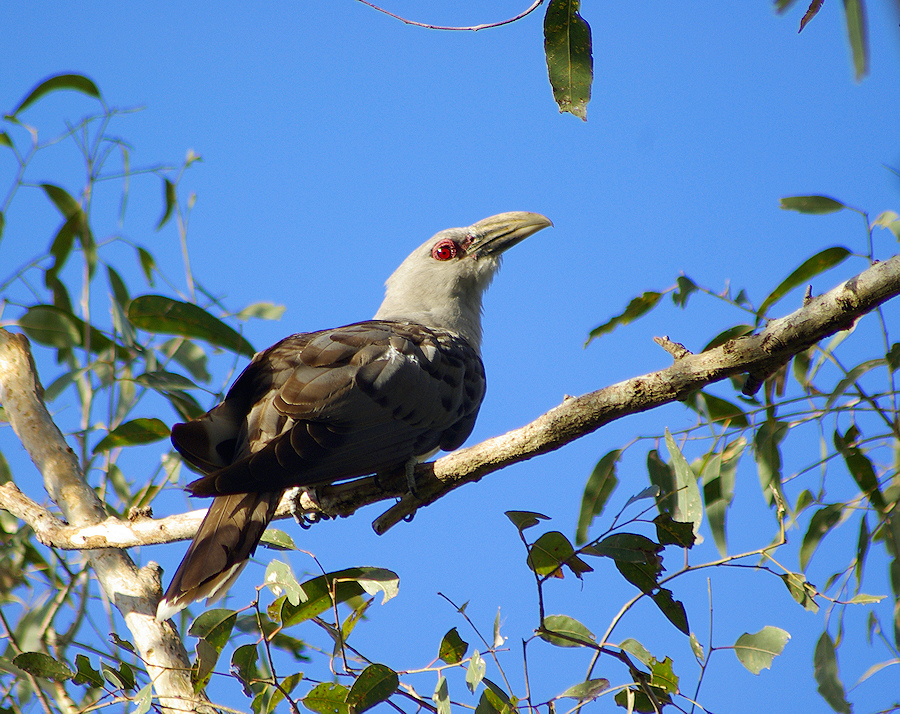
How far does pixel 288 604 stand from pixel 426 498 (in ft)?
2.23

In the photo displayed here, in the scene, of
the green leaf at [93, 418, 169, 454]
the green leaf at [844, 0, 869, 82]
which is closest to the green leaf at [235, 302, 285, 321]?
the green leaf at [93, 418, 169, 454]

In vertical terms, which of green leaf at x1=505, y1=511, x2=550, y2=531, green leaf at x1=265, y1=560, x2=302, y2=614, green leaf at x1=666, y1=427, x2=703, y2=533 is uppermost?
green leaf at x1=666, y1=427, x2=703, y2=533

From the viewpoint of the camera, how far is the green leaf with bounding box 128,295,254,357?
361 cm

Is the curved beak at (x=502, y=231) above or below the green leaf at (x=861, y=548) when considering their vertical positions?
above

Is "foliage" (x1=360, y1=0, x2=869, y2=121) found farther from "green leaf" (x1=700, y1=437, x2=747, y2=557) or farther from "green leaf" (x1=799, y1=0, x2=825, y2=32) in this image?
"green leaf" (x1=700, y1=437, x2=747, y2=557)

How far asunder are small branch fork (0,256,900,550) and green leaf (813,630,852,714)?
133 centimetres

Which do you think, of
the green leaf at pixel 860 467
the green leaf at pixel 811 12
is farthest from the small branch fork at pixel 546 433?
the green leaf at pixel 860 467

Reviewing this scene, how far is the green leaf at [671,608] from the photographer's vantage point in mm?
2174

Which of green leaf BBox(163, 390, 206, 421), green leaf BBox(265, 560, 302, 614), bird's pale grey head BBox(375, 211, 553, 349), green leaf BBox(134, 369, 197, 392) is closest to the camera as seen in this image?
green leaf BBox(265, 560, 302, 614)

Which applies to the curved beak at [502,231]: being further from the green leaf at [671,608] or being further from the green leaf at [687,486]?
the green leaf at [671,608]

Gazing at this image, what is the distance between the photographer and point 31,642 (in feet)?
12.2

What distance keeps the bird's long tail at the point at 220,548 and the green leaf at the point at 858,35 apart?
212 cm

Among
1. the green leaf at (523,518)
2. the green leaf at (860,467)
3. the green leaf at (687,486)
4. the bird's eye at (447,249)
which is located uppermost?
the bird's eye at (447,249)

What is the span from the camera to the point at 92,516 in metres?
3.16
